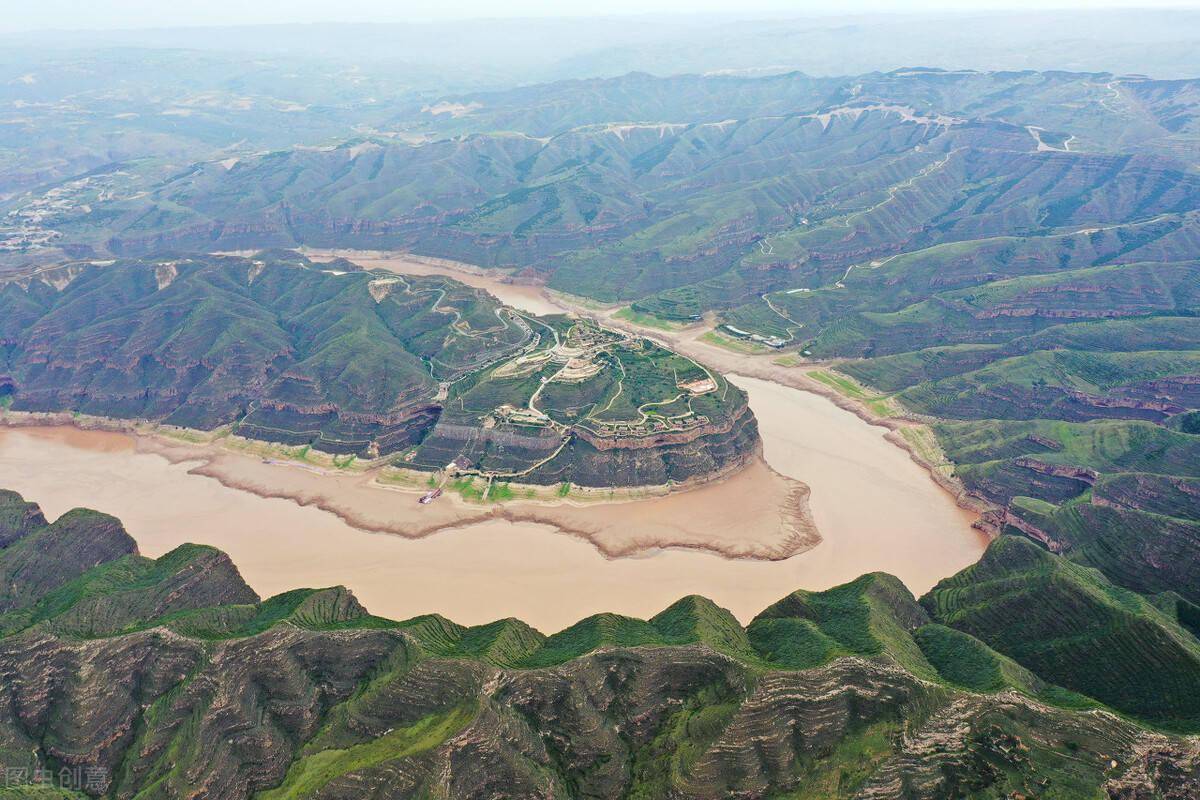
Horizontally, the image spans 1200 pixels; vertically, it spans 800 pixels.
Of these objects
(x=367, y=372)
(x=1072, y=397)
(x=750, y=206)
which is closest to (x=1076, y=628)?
(x=1072, y=397)

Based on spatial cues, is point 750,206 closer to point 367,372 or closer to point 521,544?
point 367,372

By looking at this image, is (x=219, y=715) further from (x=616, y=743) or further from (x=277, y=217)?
(x=277, y=217)

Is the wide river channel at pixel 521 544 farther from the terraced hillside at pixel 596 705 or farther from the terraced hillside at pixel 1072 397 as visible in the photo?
the terraced hillside at pixel 596 705

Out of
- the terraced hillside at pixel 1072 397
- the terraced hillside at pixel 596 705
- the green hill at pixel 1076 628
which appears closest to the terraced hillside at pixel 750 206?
the terraced hillside at pixel 1072 397

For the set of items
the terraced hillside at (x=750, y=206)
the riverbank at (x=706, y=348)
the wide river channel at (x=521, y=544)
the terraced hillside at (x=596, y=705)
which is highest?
the terraced hillside at (x=750, y=206)

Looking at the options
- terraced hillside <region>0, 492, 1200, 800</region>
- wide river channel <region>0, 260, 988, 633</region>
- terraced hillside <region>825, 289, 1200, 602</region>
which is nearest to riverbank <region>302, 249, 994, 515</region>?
wide river channel <region>0, 260, 988, 633</region>
